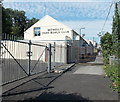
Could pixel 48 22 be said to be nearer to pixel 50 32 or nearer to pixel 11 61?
pixel 50 32

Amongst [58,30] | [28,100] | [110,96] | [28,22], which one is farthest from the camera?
[28,22]

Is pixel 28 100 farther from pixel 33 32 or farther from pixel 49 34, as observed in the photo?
pixel 33 32

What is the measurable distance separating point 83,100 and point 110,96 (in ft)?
3.68

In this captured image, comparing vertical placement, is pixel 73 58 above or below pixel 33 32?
below

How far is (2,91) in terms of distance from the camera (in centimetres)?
579

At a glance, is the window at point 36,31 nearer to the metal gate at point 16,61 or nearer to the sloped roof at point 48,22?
the sloped roof at point 48,22

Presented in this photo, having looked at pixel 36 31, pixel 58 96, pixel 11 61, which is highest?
A: pixel 36 31

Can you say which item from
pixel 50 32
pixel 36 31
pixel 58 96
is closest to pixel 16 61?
pixel 58 96

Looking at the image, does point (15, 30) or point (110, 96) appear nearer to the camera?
point (110, 96)

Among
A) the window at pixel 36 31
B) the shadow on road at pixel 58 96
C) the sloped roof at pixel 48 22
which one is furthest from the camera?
the window at pixel 36 31

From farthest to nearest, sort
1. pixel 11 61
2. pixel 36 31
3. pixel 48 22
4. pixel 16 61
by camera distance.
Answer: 1. pixel 36 31
2. pixel 48 22
3. pixel 11 61
4. pixel 16 61

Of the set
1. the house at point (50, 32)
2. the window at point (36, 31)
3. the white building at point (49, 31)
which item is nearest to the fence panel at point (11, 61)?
the house at point (50, 32)

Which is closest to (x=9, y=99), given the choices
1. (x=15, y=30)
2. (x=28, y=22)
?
(x=15, y=30)

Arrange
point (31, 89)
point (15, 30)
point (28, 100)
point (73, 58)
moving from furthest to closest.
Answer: point (15, 30)
point (73, 58)
point (31, 89)
point (28, 100)
